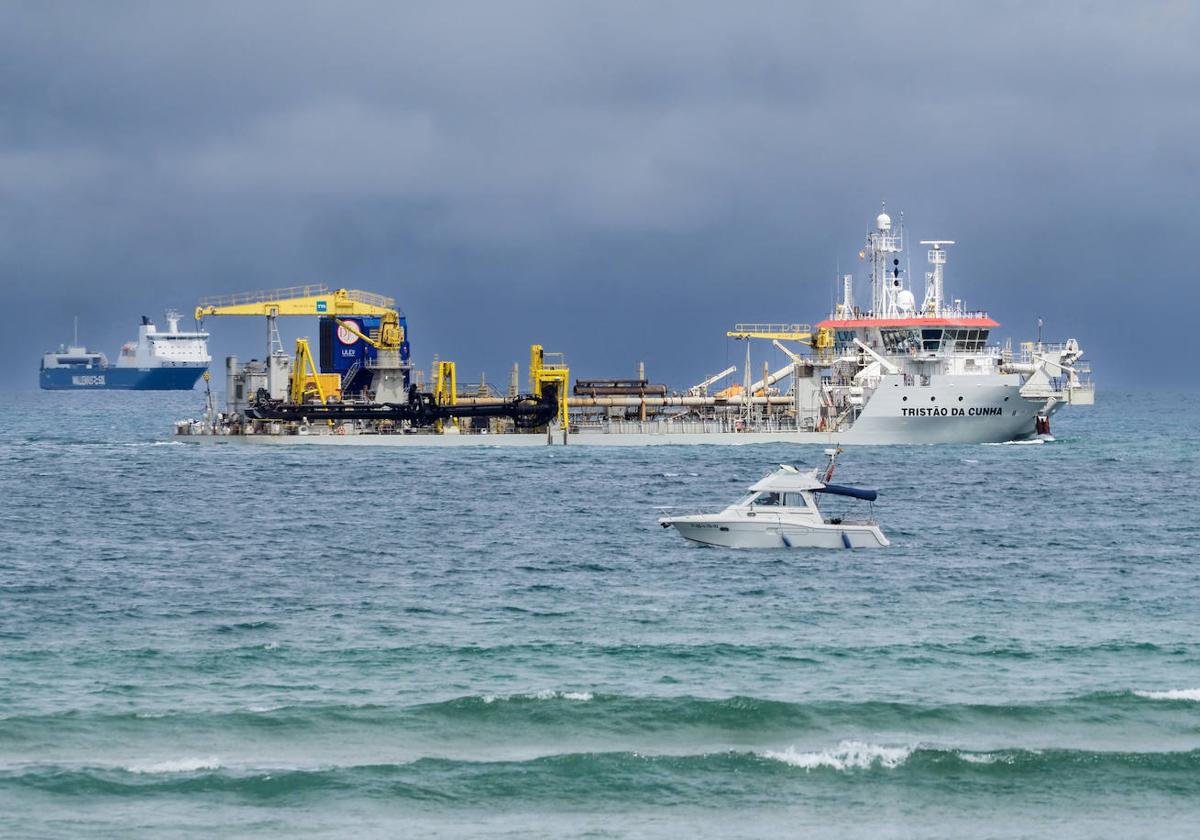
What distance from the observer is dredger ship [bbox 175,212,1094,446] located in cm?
9200

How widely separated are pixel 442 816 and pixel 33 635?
14786 mm

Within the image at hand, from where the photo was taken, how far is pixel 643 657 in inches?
1256

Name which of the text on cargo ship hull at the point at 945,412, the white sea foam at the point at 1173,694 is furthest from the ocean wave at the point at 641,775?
the text on cargo ship hull at the point at 945,412

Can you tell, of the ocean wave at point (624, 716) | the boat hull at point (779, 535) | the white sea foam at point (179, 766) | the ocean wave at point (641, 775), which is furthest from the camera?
the boat hull at point (779, 535)

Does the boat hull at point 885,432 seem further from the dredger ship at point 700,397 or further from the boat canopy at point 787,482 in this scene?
the boat canopy at point 787,482

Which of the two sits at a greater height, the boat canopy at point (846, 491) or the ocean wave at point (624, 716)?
the boat canopy at point (846, 491)

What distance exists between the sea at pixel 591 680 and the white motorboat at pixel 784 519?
0.62m

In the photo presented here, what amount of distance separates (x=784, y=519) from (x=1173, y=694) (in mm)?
16748

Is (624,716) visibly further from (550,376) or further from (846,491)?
(550,376)

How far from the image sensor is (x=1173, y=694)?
94.2ft

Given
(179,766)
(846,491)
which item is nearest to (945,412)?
(846,491)

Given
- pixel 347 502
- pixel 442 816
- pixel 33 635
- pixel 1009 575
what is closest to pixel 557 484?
pixel 347 502

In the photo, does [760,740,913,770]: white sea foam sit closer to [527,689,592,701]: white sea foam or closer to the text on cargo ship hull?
[527,689,592,701]: white sea foam

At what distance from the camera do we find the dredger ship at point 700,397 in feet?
302
